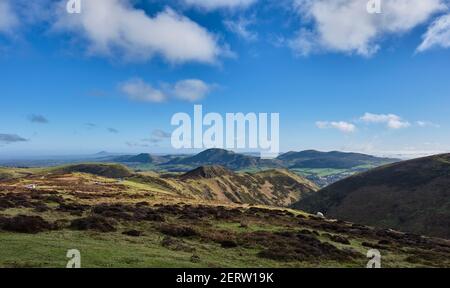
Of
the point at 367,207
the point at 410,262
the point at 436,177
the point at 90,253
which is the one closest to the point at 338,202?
the point at 367,207

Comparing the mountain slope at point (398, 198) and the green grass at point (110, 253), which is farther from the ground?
the green grass at point (110, 253)

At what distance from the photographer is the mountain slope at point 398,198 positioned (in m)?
105

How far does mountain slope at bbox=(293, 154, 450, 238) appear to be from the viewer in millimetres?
105000

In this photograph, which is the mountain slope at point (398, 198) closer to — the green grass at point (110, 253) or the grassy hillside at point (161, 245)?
the grassy hillside at point (161, 245)

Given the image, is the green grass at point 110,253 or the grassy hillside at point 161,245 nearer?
the green grass at point 110,253

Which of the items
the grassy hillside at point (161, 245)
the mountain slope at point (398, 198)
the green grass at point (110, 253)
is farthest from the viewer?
the mountain slope at point (398, 198)

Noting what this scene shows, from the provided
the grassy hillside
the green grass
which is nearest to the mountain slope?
the grassy hillside

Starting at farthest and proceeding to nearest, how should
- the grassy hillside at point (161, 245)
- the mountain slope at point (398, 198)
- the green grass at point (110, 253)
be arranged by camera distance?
the mountain slope at point (398, 198)
the grassy hillside at point (161, 245)
the green grass at point (110, 253)

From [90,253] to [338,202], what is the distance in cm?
13635

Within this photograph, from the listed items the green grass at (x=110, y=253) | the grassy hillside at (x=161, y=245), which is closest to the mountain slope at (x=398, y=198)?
the grassy hillside at (x=161, y=245)

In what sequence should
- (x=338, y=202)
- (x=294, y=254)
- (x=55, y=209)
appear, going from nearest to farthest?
(x=294, y=254)
(x=55, y=209)
(x=338, y=202)

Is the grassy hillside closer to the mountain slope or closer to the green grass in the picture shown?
the green grass
